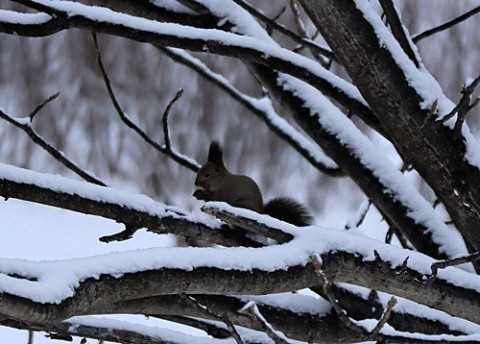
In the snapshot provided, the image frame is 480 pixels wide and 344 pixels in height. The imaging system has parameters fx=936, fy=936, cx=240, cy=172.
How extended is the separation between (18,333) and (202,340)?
1618 mm

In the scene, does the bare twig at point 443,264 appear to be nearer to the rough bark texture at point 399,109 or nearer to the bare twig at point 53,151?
the rough bark texture at point 399,109

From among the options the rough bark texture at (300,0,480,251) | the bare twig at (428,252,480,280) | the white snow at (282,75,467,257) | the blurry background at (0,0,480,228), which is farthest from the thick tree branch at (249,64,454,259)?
the blurry background at (0,0,480,228)

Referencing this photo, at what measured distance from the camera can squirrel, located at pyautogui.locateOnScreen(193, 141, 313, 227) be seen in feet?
5.64

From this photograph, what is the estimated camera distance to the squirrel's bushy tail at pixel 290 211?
1698 millimetres

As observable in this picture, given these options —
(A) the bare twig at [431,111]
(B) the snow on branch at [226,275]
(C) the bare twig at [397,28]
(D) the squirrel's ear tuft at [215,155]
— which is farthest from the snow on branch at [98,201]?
(D) the squirrel's ear tuft at [215,155]

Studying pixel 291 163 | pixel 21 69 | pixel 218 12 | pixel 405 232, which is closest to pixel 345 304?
pixel 405 232

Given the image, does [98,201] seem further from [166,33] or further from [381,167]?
[381,167]

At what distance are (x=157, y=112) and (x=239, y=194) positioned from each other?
2.17m

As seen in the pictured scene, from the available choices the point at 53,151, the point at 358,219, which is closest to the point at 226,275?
the point at 53,151

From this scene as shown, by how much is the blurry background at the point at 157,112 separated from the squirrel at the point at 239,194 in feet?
4.02

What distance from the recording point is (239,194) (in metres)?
1.92

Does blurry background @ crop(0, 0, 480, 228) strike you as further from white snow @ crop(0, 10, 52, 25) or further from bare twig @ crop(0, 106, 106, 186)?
white snow @ crop(0, 10, 52, 25)

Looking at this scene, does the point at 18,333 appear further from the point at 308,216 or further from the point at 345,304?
the point at 345,304

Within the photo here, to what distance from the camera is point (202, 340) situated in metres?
1.21
